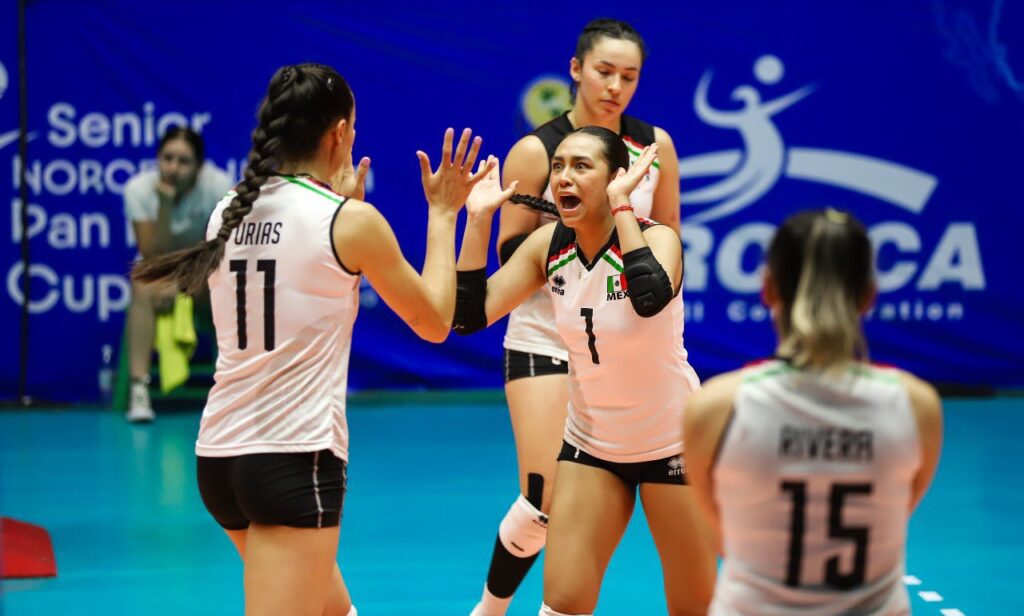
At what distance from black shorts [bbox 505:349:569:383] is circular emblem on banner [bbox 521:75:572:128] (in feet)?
16.7

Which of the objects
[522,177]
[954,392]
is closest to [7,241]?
[522,177]

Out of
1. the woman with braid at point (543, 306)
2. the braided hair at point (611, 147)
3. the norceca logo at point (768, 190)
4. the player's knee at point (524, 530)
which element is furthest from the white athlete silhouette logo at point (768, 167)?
the braided hair at point (611, 147)

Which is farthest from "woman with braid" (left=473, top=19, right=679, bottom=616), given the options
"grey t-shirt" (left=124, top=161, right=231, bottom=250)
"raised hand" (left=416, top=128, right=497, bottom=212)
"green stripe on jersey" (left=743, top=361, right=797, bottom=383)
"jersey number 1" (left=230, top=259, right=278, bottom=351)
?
"grey t-shirt" (left=124, top=161, right=231, bottom=250)

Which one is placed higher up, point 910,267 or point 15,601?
point 910,267

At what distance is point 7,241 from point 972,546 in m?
6.65

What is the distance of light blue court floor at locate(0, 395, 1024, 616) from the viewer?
551cm

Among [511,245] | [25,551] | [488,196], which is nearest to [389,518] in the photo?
[25,551]

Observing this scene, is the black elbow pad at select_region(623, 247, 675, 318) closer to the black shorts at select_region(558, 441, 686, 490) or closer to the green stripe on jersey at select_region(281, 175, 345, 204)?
the black shorts at select_region(558, 441, 686, 490)

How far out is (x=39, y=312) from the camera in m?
9.80

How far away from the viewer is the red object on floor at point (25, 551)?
5.87 m

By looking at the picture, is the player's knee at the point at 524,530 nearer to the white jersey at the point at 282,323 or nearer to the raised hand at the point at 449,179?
the raised hand at the point at 449,179

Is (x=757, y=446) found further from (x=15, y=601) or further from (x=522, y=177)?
(x=15, y=601)

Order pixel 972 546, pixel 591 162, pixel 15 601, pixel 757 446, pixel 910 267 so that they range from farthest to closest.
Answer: pixel 910 267 < pixel 972 546 < pixel 15 601 < pixel 591 162 < pixel 757 446

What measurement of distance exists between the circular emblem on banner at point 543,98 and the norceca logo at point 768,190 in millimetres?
919
